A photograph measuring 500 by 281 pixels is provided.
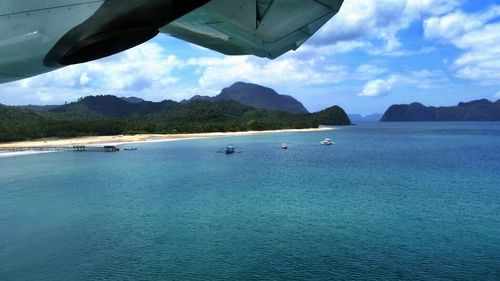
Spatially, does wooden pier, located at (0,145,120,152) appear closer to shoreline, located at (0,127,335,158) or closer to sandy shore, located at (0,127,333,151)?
shoreline, located at (0,127,335,158)

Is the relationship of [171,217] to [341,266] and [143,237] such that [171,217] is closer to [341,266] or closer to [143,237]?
[143,237]

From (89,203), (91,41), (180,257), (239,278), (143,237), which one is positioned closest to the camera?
(91,41)

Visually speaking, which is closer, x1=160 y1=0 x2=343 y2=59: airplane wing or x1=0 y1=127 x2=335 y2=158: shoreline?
x1=160 y1=0 x2=343 y2=59: airplane wing

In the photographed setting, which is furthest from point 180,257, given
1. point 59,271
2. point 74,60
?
point 74,60

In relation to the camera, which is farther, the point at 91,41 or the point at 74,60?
the point at 74,60

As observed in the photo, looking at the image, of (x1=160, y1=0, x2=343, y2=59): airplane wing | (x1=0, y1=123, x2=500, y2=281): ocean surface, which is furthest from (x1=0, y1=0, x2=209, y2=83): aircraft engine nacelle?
(x1=0, y1=123, x2=500, y2=281): ocean surface

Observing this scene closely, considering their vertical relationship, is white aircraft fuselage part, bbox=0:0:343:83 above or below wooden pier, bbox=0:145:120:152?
above
